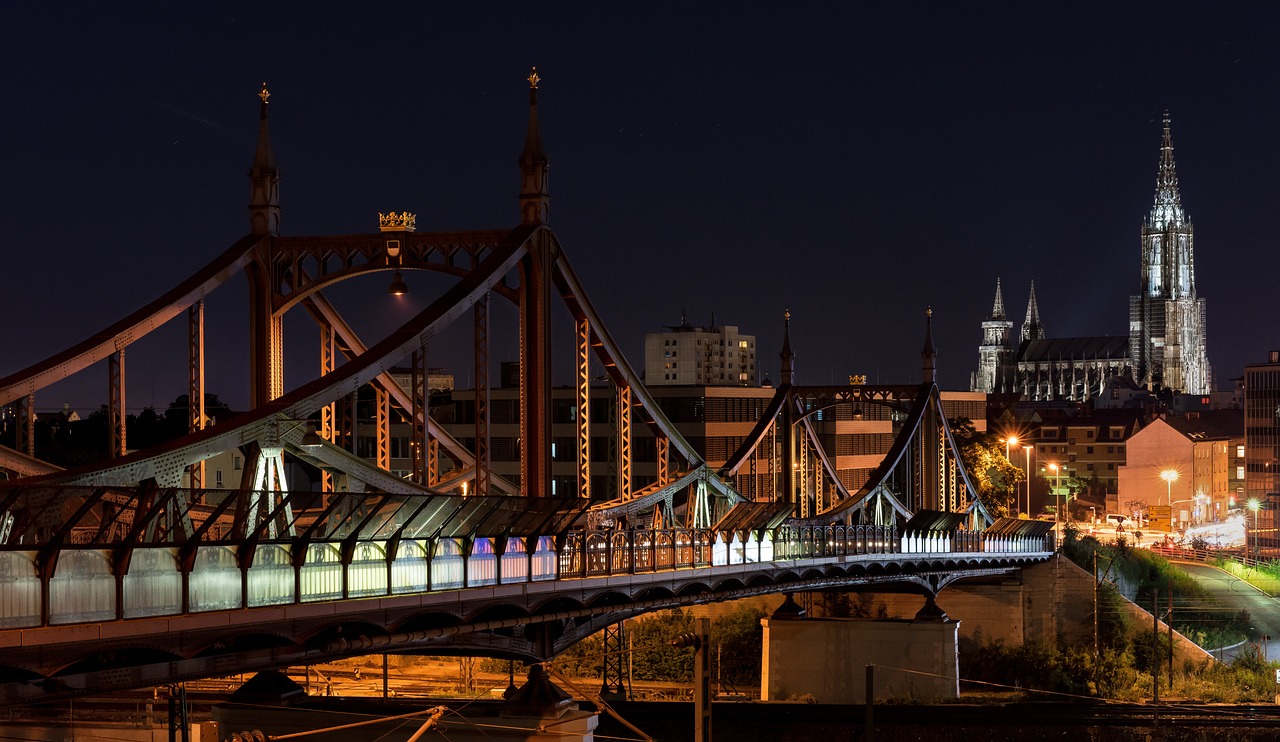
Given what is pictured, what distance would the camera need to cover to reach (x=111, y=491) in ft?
88.7

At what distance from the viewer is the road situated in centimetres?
8706

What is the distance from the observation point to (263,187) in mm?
45656

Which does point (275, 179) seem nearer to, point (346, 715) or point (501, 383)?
point (346, 715)

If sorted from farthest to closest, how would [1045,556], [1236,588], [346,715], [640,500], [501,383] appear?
[501,383] → [1236,588] → [1045,556] → [640,500] → [346,715]

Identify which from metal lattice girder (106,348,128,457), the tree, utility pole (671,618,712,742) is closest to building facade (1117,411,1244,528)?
the tree

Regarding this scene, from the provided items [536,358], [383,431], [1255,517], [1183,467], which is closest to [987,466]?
[1255,517]

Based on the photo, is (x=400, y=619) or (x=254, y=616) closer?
(x=254, y=616)

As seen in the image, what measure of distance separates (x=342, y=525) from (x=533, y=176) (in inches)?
606

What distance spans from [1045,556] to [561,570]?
4504cm

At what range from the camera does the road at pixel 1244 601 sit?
87062 mm

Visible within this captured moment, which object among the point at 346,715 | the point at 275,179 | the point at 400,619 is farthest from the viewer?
the point at 275,179

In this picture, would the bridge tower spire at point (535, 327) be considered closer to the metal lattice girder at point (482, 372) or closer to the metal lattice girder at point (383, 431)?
the metal lattice girder at point (482, 372)

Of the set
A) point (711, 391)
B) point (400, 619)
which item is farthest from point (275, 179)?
point (711, 391)

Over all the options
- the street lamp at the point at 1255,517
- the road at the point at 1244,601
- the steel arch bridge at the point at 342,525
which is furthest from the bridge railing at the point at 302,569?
the street lamp at the point at 1255,517
